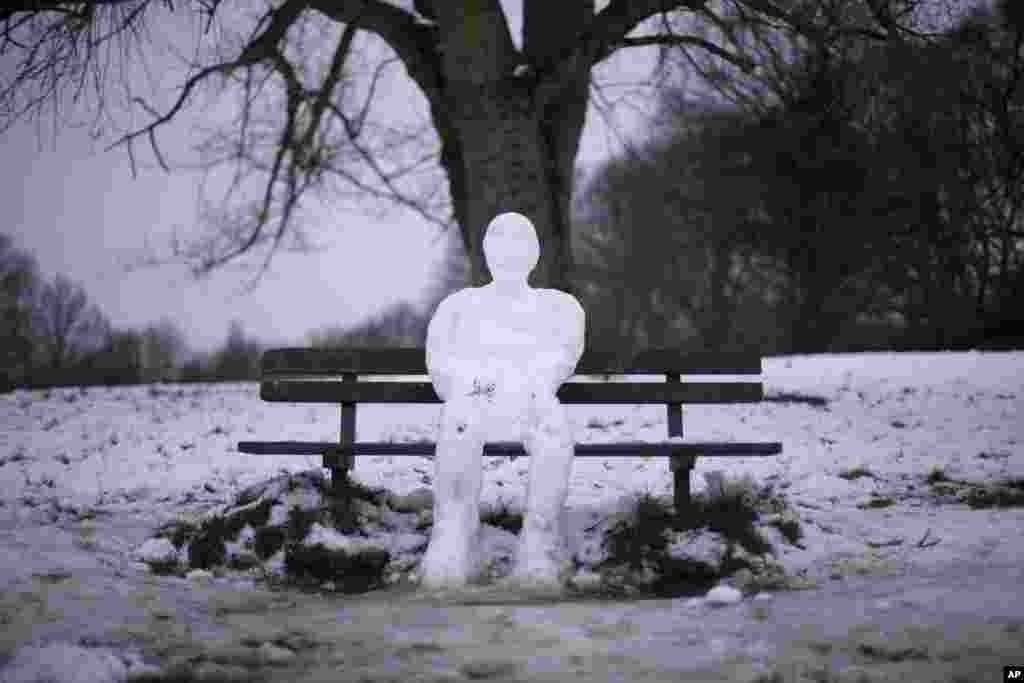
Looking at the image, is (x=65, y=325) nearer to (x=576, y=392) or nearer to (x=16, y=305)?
(x=16, y=305)

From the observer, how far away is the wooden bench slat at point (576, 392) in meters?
4.82

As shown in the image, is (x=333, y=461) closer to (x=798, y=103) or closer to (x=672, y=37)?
(x=672, y=37)

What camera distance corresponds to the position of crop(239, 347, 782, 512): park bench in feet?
15.4

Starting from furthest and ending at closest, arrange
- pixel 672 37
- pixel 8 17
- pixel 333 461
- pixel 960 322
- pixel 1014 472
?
pixel 960 322, pixel 672 37, pixel 8 17, pixel 1014 472, pixel 333 461

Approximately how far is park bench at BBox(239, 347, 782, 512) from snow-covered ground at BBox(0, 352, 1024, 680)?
0.39m

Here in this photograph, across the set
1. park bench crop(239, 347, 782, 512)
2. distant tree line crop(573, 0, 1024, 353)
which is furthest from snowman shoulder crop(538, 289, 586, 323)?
distant tree line crop(573, 0, 1024, 353)

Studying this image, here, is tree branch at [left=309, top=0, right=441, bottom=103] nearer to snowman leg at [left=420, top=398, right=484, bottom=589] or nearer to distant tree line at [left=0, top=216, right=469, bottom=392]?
snowman leg at [left=420, top=398, right=484, bottom=589]

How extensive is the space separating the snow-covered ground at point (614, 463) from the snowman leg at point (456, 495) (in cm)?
48

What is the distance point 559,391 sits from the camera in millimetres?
4930

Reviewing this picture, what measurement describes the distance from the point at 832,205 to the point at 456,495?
18870 millimetres

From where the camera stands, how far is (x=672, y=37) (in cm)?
859

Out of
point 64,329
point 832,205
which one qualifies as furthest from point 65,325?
point 832,205

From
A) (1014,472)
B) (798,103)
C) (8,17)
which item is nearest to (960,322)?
(798,103)

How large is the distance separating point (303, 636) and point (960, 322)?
17095 millimetres
